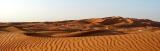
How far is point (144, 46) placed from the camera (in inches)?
451

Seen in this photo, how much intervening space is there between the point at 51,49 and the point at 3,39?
3628 mm

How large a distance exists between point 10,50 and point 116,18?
86.1 feet

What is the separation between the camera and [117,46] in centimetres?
1166

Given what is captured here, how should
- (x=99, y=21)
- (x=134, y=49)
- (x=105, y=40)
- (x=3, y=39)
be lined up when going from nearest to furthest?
(x=134, y=49)
(x=105, y=40)
(x=3, y=39)
(x=99, y=21)

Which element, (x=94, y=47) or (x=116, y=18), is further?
(x=116, y=18)

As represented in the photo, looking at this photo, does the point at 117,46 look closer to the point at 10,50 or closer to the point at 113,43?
the point at 113,43

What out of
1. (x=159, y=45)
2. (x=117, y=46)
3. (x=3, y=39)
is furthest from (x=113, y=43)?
(x=3, y=39)

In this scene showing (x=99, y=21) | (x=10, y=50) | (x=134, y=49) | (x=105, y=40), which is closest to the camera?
(x=134, y=49)

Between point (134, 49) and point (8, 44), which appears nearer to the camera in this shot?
point (134, 49)

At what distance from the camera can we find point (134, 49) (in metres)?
11.1

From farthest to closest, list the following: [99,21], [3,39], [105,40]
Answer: [99,21], [3,39], [105,40]

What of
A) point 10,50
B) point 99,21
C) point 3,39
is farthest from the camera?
point 99,21

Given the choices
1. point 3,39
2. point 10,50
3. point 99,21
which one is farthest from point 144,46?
point 99,21

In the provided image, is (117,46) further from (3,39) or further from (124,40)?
(3,39)
